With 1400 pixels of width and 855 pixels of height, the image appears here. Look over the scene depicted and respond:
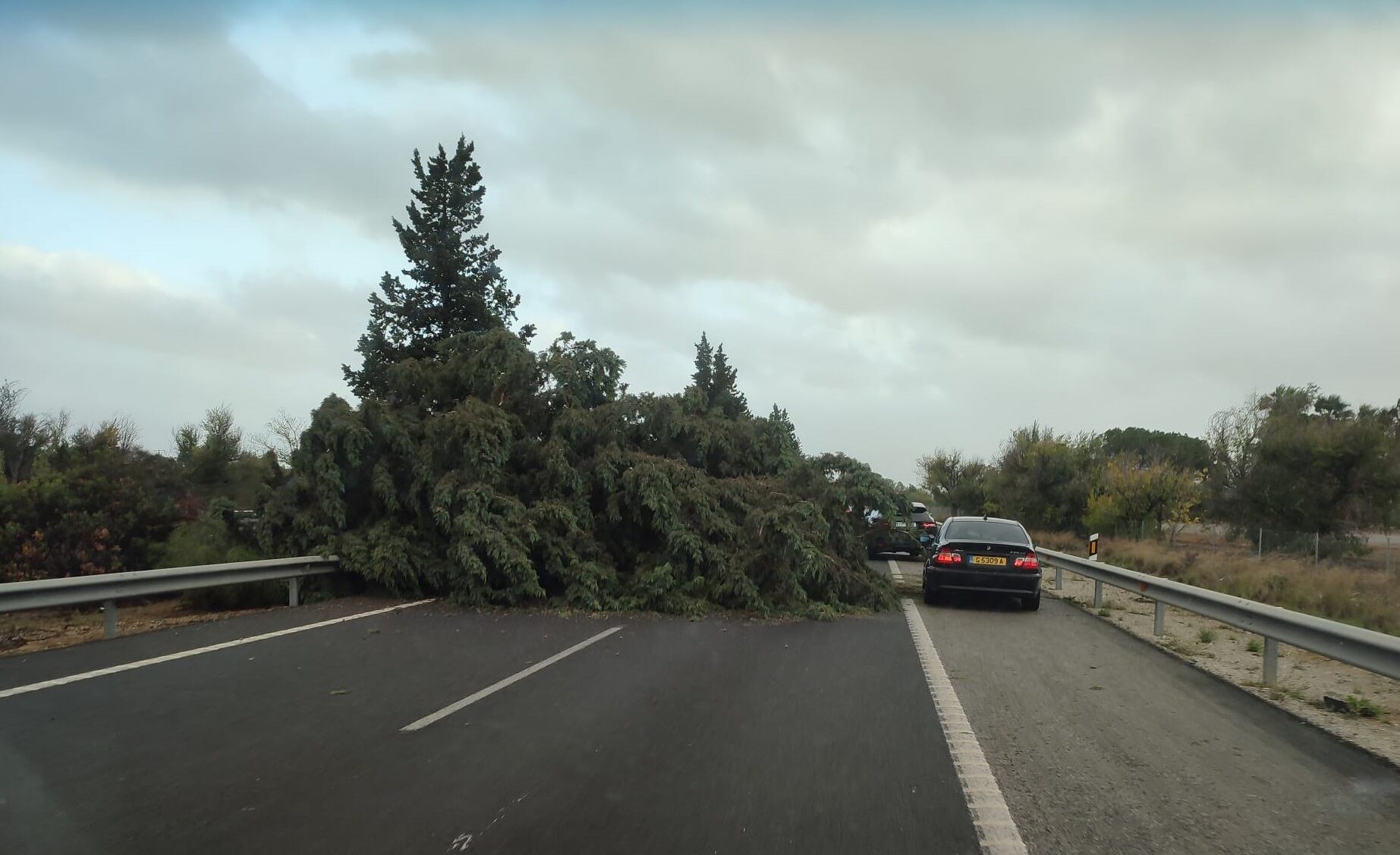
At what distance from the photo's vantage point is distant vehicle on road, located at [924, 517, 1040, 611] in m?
14.0

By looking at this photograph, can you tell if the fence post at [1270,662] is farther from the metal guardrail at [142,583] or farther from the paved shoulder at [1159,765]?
the metal guardrail at [142,583]

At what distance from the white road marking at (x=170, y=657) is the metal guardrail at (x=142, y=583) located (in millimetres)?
1249

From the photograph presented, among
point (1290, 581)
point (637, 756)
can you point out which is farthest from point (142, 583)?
point (1290, 581)

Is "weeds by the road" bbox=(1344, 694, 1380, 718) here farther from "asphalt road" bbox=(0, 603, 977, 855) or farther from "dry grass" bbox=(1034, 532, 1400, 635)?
"dry grass" bbox=(1034, 532, 1400, 635)

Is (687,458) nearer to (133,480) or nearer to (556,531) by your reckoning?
(556,531)

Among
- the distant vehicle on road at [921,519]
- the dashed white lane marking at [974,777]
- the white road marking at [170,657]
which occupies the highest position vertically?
the distant vehicle on road at [921,519]

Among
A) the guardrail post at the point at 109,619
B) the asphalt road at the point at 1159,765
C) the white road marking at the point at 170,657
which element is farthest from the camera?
the guardrail post at the point at 109,619

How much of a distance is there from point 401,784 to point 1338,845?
487 cm

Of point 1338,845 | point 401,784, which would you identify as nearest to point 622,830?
point 401,784

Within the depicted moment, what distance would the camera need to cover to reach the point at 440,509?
13.0 m

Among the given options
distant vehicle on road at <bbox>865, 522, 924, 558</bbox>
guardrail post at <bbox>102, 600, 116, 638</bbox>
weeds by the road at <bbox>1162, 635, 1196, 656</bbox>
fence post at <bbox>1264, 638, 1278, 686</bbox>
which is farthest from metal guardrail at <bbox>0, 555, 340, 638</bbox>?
distant vehicle on road at <bbox>865, 522, 924, 558</bbox>

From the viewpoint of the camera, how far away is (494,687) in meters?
7.81

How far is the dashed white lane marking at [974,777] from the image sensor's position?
176 inches

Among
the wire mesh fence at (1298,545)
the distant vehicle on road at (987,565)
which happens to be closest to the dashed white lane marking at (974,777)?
the distant vehicle on road at (987,565)
